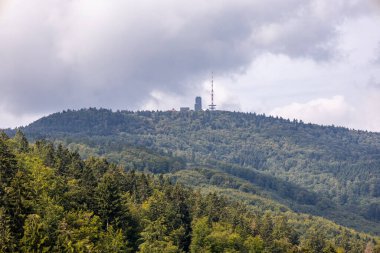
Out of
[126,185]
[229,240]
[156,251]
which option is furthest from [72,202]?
[126,185]

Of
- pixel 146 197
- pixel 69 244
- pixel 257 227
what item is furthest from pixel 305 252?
pixel 69 244

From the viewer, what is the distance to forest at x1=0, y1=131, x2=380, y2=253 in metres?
99.6

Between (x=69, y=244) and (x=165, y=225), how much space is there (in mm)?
43706

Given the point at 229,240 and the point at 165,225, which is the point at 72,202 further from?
the point at 229,240

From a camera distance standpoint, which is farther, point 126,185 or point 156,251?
point 126,185

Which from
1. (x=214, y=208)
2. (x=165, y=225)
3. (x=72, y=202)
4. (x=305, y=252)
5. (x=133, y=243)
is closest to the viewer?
(x=72, y=202)

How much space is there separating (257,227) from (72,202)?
77.2m

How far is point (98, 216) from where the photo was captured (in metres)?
118

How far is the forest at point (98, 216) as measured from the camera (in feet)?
327

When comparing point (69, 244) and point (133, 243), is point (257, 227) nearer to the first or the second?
point (133, 243)

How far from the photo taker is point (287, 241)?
173m

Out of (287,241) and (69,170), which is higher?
(69,170)

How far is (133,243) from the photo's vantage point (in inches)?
5103

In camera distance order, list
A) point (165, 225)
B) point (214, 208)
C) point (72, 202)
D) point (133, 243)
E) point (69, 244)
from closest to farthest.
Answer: point (69, 244) → point (72, 202) → point (133, 243) → point (165, 225) → point (214, 208)
